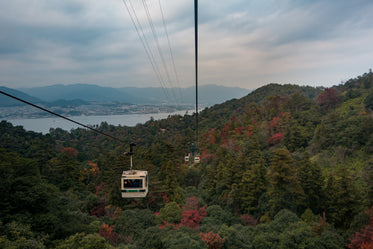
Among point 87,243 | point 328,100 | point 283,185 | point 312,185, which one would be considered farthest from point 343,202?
point 328,100

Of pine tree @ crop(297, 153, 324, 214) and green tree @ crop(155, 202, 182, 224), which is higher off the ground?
pine tree @ crop(297, 153, 324, 214)

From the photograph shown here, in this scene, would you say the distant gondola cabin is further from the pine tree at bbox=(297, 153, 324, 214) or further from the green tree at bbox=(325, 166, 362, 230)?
the green tree at bbox=(325, 166, 362, 230)

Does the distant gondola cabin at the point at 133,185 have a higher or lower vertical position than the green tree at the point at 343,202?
higher

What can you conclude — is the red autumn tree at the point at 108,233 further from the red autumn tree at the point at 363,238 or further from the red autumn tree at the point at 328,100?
the red autumn tree at the point at 328,100

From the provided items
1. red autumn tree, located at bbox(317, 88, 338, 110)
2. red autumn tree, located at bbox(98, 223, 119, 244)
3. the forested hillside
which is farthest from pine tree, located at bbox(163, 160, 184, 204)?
red autumn tree, located at bbox(317, 88, 338, 110)

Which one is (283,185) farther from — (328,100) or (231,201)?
(328,100)

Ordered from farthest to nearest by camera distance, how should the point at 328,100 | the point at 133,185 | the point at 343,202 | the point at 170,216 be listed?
the point at 328,100 → the point at 170,216 → the point at 343,202 → the point at 133,185

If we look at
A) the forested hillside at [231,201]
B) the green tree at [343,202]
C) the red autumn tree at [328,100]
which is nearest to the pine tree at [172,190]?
the forested hillside at [231,201]

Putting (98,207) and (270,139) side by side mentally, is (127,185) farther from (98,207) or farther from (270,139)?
(270,139)

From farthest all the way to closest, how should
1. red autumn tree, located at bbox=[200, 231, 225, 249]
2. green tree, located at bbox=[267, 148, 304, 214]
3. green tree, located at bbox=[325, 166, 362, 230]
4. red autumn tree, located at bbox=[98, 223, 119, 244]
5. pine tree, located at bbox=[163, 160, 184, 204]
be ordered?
pine tree, located at bbox=[163, 160, 184, 204] < green tree, located at bbox=[267, 148, 304, 214] < red autumn tree, located at bbox=[98, 223, 119, 244] < green tree, located at bbox=[325, 166, 362, 230] < red autumn tree, located at bbox=[200, 231, 225, 249]

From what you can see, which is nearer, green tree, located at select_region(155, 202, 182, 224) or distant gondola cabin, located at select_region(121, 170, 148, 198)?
distant gondola cabin, located at select_region(121, 170, 148, 198)

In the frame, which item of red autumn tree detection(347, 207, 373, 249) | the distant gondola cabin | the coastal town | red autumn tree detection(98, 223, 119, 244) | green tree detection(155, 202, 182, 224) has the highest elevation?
the coastal town

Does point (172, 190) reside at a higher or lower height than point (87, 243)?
lower
